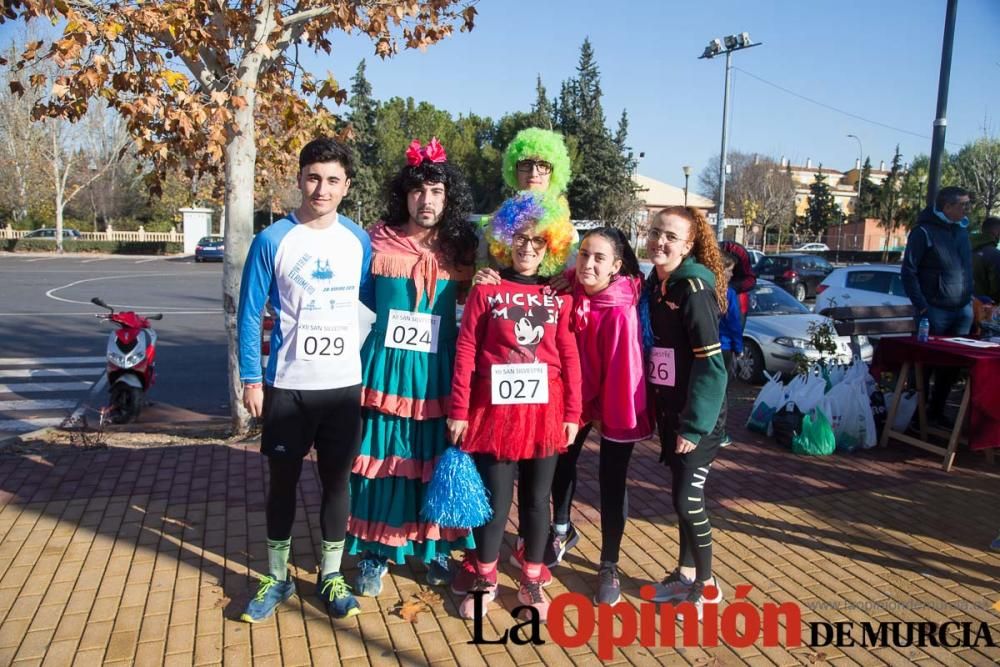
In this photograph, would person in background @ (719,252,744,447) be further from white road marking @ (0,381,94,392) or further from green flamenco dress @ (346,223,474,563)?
white road marking @ (0,381,94,392)

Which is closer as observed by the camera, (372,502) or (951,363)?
(372,502)

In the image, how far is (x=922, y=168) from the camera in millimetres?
60094

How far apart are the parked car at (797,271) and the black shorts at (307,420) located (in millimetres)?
19956

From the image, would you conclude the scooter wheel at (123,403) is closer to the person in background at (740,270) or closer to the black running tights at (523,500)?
the black running tights at (523,500)

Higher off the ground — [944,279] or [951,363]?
[944,279]

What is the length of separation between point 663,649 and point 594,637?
293 millimetres

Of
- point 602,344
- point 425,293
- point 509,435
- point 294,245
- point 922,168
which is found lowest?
point 509,435

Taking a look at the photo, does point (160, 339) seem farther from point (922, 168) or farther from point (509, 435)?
point (922, 168)

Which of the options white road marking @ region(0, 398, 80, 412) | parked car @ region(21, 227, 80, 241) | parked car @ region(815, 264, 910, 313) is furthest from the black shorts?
parked car @ region(21, 227, 80, 241)

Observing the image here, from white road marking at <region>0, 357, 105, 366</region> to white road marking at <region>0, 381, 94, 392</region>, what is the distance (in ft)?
3.93

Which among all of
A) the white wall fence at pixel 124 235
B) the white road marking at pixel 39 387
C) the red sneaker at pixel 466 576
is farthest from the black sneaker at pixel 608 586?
the white wall fence at pixel 124 235

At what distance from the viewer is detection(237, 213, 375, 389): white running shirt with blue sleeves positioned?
2.87 metres

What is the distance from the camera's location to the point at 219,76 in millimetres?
5875

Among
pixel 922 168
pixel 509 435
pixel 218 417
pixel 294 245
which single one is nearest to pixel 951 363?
pixel 509 435
